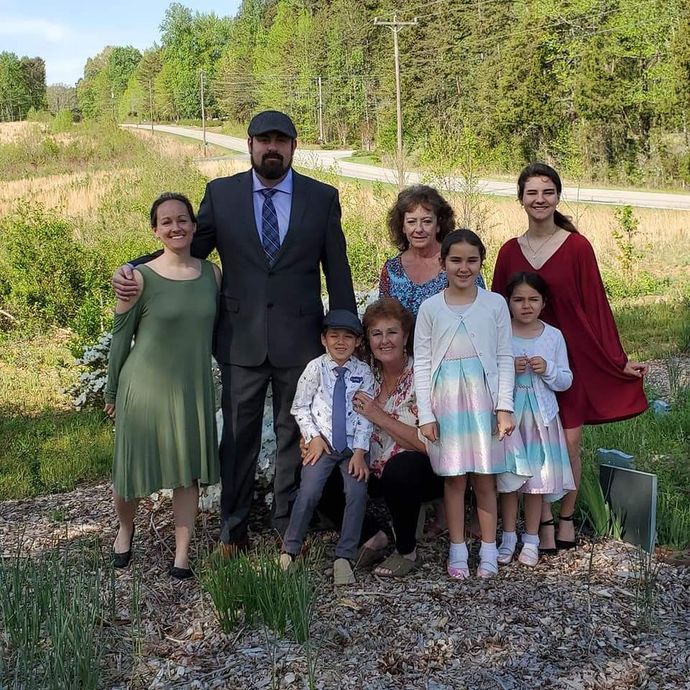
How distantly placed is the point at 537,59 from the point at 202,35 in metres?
61.3

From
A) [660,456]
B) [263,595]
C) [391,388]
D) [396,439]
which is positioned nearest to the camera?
[263,595]

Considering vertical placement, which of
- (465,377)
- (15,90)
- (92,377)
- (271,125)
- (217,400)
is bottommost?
(92,377)

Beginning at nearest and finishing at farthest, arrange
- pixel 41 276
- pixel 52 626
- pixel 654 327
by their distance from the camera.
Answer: pixel 52 626 → pixel 654 327 → pixel 41 276

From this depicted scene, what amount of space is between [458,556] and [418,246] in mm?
1461

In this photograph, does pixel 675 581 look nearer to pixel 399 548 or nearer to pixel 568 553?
pixel 568 553

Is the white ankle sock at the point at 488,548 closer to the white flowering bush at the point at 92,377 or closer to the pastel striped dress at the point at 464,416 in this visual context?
the pastel striped dress at the point at 464,416

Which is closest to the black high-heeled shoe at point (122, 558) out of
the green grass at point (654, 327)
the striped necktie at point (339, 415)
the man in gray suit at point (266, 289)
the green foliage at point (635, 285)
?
the man in gray suit at point (266, 289)

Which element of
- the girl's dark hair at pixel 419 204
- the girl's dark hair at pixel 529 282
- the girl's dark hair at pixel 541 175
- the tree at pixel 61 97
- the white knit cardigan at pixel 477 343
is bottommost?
the white knit cardigan at pixel 477 343

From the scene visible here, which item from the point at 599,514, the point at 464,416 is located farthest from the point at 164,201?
the point at 599,514

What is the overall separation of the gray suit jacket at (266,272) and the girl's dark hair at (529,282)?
31.6 inches

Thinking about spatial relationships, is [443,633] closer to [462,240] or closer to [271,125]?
[462,240]

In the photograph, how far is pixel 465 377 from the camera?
354 centimetres

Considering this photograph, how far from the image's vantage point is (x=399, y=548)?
3.72 meters

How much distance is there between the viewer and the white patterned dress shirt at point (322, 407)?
3.67m
